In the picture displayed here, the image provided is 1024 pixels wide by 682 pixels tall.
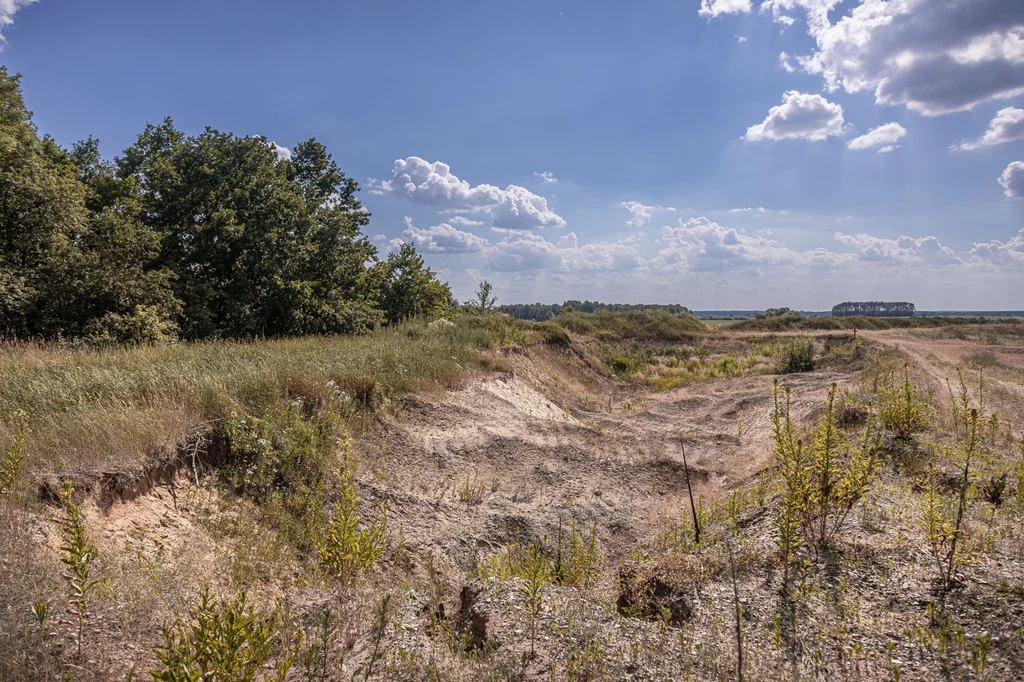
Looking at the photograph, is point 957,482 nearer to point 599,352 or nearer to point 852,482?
point 852,482

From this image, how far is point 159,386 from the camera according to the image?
7379mm

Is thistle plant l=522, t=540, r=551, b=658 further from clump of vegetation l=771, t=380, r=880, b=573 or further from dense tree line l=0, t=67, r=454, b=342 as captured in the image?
dense tree line l=0, t=67, r=454, b=342

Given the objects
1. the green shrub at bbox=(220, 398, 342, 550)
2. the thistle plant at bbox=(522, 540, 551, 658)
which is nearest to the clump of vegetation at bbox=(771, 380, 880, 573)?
the thistle plant at bbox=(522, 540, 551, 658)

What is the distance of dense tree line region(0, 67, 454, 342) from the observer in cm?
1496

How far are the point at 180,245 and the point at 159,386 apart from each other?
54.7ft

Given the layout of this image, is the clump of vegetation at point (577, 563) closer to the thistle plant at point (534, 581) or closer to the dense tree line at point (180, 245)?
the thistle plant at point (534, 581)

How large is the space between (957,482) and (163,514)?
8779mm

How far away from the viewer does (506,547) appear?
21.5ft

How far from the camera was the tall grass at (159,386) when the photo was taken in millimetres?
5539

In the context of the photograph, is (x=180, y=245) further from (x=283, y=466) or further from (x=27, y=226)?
(x=283, y=466)

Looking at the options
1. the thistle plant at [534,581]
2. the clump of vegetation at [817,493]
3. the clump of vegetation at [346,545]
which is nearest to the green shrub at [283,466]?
the clump of vegetation at [346,545]

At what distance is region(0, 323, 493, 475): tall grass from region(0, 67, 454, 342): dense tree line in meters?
3.72

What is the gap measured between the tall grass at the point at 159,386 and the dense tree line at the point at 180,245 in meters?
3.72

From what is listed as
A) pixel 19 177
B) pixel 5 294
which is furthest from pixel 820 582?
pixel 19 177
